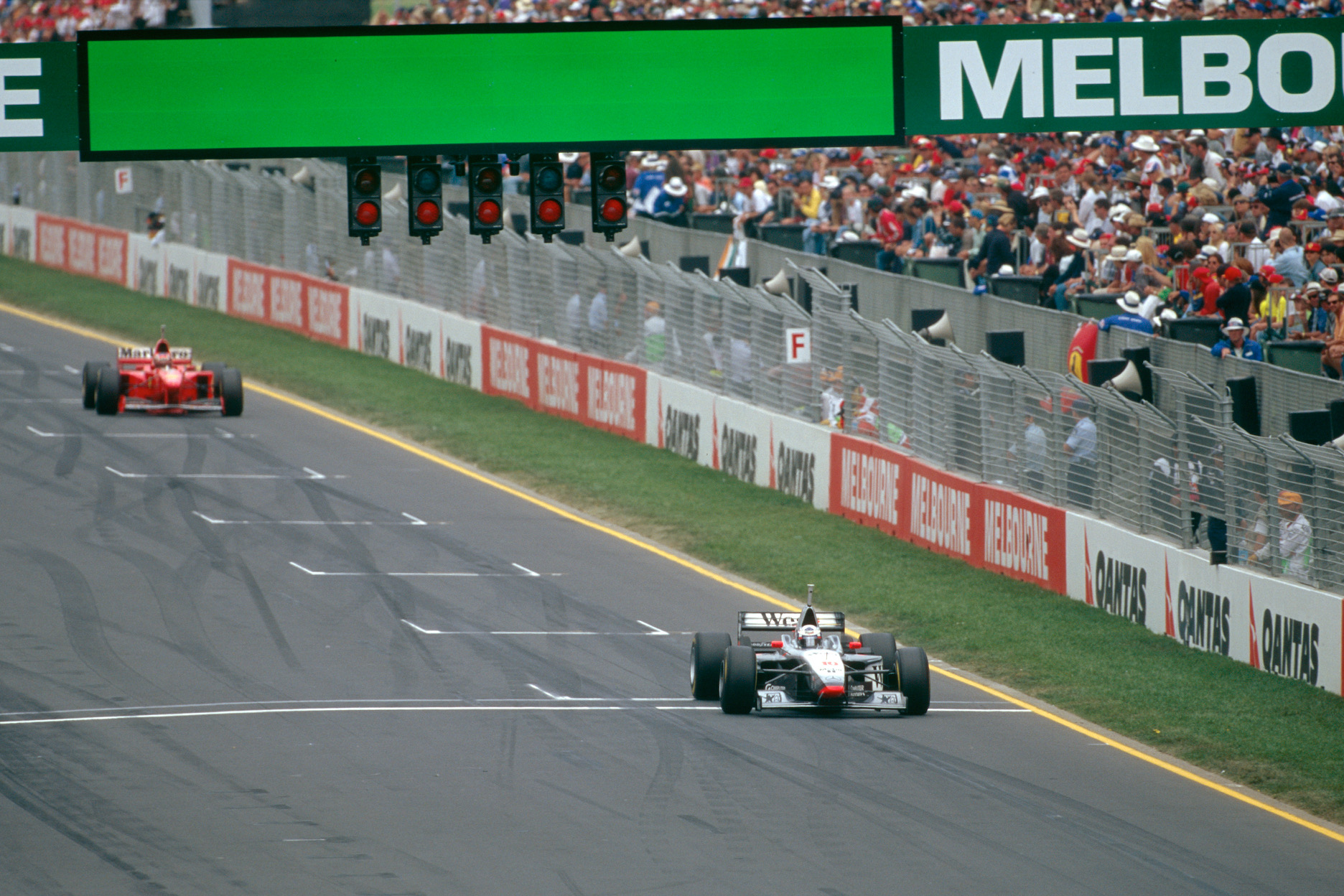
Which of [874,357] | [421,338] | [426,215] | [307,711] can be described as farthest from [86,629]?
[421,338]

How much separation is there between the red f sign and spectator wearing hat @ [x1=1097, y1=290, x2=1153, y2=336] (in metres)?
5.50

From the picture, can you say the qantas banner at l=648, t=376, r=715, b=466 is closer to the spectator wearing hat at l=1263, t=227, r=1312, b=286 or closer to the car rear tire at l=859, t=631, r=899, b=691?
the spectator wearing hat at l=1263, t=227, r=1312, b=286

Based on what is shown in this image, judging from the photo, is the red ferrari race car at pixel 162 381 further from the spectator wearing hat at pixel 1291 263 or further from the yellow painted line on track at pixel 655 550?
the spectator wearing hat at pixel 1291 263

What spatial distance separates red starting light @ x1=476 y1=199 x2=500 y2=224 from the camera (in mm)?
17141

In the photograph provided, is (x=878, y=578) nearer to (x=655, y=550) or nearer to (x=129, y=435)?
(x=655, y=550)

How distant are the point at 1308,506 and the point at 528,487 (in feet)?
42.0

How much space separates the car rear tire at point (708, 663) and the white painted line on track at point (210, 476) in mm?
11808

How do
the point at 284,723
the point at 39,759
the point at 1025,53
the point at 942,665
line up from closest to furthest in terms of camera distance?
the point at 39,759
the point at 284,723
the point at 1025,53
the point at 942,665

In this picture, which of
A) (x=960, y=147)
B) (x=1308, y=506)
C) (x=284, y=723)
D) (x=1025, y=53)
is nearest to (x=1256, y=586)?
(x=1308, y=506)

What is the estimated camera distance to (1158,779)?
15.0m

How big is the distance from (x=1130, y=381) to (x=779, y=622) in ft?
17.7

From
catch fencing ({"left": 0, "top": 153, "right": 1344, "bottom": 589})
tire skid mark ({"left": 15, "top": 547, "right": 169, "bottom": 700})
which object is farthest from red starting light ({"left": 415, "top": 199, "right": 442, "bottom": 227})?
catch fencing ({"left": 0, "top": 153, "right": 1344, "bottom": 589})

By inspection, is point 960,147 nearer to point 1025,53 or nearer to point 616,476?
point 616,476

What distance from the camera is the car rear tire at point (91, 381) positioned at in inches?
1248
